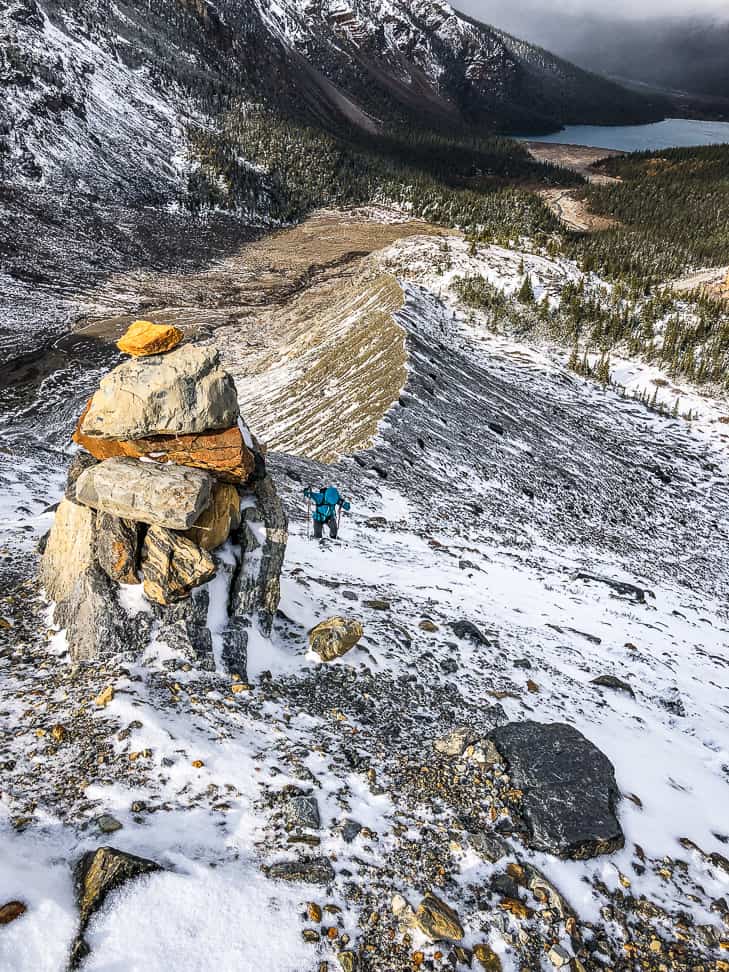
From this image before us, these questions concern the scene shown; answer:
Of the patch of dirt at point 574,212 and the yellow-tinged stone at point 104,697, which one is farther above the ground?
the patch of dirt at point 574,212

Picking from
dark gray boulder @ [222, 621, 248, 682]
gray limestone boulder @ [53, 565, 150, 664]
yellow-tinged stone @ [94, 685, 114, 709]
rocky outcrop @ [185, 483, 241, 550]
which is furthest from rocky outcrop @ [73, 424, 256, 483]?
yellow-tinged stone @ [94, 685, 114, 709]

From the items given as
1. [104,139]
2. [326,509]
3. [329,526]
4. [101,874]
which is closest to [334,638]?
[101,874]

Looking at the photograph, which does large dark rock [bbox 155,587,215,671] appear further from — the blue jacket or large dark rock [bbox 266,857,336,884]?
the blue jacket

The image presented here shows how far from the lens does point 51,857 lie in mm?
4219

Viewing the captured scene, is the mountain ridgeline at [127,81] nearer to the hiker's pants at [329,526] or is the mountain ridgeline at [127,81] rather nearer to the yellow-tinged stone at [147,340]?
the hiker's pants at [329,526]

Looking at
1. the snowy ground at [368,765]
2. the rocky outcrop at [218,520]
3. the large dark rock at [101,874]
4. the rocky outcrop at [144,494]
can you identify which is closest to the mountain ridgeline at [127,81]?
the rocky outcrop at [144,494]

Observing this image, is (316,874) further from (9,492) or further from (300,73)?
(300,73)

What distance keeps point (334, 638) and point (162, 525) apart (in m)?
3.20

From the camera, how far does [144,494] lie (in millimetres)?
7227

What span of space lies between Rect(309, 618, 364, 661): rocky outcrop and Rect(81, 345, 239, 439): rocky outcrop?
12.1 feet

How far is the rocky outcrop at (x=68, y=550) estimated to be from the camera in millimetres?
7305

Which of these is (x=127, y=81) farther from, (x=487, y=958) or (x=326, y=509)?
(x=487, y=958)

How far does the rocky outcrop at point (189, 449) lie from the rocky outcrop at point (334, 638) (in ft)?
9.33

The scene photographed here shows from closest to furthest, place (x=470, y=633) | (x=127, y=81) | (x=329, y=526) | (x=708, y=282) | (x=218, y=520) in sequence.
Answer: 1. (x=218, y=520)
2. (x=470, y=633)
3. (x=329, y=526)
4. (x=708, y=282)
5. (x=127, y=81)
